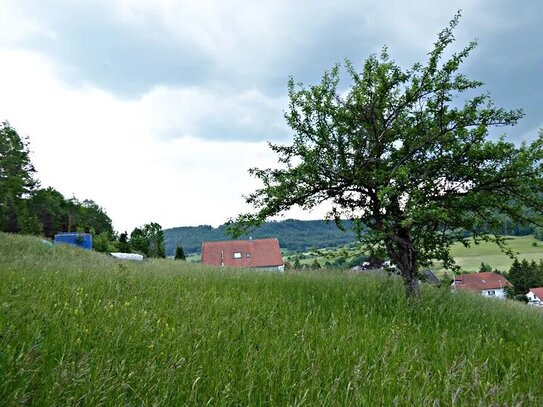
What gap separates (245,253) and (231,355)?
54.6 meters

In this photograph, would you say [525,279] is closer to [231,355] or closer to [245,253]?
[245,253]

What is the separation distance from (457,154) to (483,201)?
3.13ft

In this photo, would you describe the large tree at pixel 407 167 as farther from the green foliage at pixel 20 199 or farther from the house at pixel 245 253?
the house at pixel 245 253

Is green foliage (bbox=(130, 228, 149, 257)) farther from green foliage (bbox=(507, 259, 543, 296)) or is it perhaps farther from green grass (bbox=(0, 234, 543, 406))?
green foliage (bbox=(507, 259, 543, 296))

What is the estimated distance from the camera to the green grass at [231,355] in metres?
2.21

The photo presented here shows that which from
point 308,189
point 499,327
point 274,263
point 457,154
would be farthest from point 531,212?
point 274,263

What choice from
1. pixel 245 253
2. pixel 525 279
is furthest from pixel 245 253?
pixel 525 279

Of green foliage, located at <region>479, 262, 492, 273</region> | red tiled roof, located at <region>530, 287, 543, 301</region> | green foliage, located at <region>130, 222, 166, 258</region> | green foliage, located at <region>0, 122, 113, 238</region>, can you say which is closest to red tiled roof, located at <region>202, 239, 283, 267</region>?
green foliage, located at <region>130, 222, 166, 258</region>

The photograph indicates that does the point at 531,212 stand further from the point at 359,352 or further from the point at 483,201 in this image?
the point at 359,352

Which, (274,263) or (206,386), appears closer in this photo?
(206,386)

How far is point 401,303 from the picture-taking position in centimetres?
635

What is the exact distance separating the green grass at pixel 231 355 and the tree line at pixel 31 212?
37.0 metres

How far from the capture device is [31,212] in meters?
56.4

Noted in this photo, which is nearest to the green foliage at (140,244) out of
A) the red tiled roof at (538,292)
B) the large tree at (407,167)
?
the large tree at (407,167)
